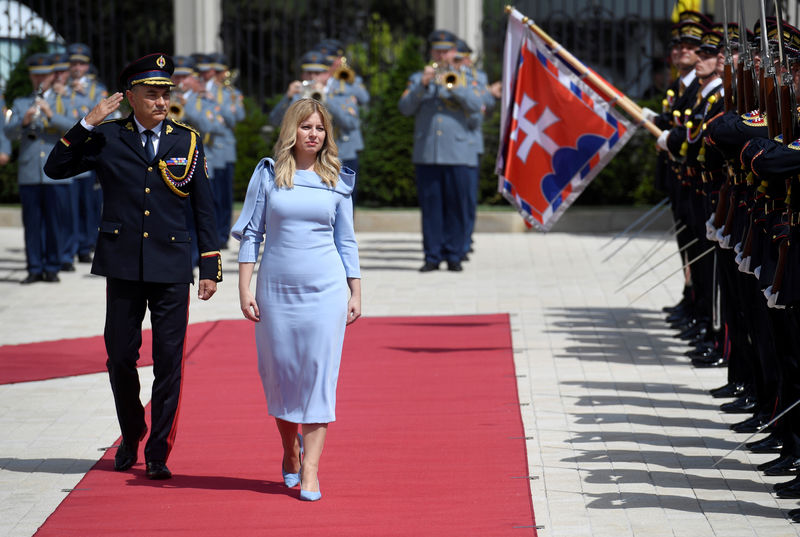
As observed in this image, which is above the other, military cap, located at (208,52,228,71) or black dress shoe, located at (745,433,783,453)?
military cap, located at (208,52,228,71)

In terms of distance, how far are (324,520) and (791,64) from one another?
8.44 feet

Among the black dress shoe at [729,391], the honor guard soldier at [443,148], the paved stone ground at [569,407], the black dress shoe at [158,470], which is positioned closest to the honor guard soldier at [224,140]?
the paved stone ground at [569,407]

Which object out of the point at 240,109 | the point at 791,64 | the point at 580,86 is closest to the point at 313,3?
the point at 240,109

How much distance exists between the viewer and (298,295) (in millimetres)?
5859

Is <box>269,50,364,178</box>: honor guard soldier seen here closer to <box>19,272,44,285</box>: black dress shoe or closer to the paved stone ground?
the paved stone ground

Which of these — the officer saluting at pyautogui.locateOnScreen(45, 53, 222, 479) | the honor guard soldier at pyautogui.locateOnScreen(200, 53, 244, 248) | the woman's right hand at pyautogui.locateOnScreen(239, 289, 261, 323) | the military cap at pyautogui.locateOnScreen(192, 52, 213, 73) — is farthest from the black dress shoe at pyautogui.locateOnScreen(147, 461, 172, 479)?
the military cap at pyautogui.locateOnScreen(192, 52, 213, 73)

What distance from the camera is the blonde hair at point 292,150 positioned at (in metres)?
5.89

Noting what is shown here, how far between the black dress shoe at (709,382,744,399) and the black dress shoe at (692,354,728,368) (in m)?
0.90

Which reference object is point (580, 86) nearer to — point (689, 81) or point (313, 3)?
point (689, 81)

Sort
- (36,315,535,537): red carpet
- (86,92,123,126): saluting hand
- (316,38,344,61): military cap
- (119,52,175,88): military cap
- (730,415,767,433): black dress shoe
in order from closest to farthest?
(36,315,535,537): red carpet
(86,92,123,126): saluting hand
(119,52,175,88): military cap
(730,415,767,433): black dress shoe
(316,38,344,61): military cap

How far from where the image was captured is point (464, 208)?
14.5 m

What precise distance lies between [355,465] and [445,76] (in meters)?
7.97

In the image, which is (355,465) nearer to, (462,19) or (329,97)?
(329,97)

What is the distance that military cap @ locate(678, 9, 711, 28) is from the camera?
967 cm
